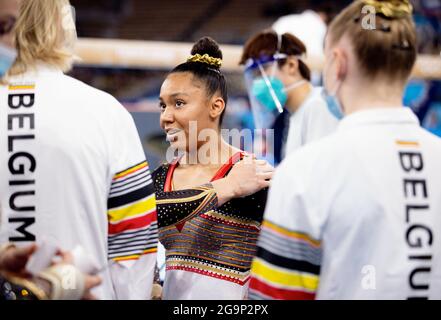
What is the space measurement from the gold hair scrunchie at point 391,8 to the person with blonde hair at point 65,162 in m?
0.77

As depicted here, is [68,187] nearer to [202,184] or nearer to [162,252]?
[202,184]

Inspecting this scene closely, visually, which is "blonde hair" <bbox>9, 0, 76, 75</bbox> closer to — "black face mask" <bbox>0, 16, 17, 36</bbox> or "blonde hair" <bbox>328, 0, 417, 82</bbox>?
"black face mask" <bbox>0, 16, 17, 36</bbox>

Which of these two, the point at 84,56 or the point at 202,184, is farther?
the point at 84,56

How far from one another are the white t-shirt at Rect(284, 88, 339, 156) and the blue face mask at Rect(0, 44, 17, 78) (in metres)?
2.16

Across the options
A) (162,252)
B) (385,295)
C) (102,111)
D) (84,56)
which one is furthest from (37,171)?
(84,56)

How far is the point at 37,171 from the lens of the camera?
190 centimetres

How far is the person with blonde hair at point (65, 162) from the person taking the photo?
6.23ft

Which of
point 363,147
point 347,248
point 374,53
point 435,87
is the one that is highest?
point 374,53

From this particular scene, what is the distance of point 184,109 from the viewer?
2709mm

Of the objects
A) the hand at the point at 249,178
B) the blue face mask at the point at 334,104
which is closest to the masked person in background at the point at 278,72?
the hand at the point at 249,178

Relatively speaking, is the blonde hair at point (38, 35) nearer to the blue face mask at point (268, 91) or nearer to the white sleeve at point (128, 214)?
the white sleeve at point (128, 214)

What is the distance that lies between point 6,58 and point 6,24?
3.8 inches

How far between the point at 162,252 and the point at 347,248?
1.44 metres

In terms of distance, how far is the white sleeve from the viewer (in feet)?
6.51
